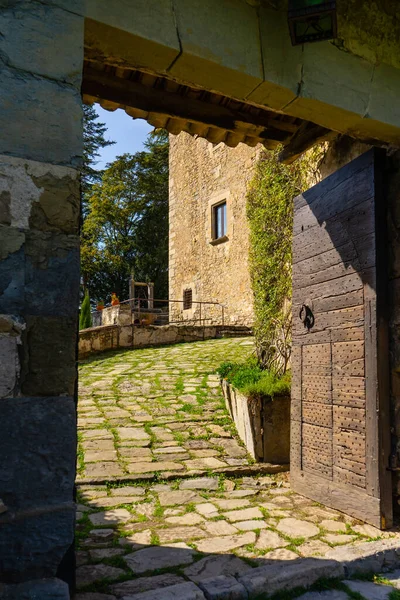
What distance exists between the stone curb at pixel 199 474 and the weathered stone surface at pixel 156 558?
→ 149 centimetres

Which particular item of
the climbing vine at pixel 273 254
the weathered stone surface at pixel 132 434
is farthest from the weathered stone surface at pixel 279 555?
the climbing vine at pixel 273 254

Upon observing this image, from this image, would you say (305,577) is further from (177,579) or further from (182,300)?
(182,300)

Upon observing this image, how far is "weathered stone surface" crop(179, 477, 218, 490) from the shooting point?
4.26 metres

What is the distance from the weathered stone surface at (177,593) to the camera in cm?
227

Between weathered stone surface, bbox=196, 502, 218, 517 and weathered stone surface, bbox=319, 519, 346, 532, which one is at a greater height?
weathered stone surface, bbox=319, 519, 346, 532

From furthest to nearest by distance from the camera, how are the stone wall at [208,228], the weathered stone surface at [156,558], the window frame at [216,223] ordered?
1. the window frame at [216,223]
2. the stone wall at [208,228]
3. the weathered stone surface at [156,558]

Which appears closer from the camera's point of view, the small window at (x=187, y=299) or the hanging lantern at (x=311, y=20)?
the hanging lantern at (x=311, y=20)

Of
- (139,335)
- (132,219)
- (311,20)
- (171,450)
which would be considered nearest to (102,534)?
(171,450)

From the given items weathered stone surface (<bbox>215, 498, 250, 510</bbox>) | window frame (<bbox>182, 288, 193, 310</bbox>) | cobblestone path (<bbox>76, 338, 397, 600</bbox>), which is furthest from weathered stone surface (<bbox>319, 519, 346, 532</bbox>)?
window frame (<bbox>182, 288, 193, 310</bbox>)

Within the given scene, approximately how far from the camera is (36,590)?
6.07 ft

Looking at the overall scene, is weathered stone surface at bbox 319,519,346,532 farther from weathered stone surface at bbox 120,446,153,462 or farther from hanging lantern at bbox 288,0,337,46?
hanging lantern at bbox 288,0,337,46

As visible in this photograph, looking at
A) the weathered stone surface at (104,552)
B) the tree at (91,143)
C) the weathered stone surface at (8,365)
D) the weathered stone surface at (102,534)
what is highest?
the tree at (91,143)

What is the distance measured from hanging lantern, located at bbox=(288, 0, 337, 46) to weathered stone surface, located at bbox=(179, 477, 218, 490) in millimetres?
3481

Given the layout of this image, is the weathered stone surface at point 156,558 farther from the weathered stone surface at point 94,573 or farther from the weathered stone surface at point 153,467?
the weathered stone surface at point 153,467
